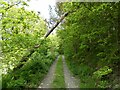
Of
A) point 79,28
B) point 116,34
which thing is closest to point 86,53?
point 79,28

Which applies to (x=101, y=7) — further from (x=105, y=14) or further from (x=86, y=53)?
(x=86, y=53)

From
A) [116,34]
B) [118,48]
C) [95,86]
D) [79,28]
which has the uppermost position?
[79,28]

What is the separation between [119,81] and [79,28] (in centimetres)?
336

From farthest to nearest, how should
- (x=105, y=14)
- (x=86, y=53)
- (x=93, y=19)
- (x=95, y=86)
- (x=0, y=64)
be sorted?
1. (x=86, y=53)
2. (x=95, y=86)
3. (x=93, y=19)
4. (x=105, y=14)
5. (x=0, y=64)

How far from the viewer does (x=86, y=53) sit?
47.3 feet

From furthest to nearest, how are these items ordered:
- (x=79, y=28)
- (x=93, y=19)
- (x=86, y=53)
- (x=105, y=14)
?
(x=86, y=53) → (x=79, y=28) → (x=93, y=19) → (x=105, y=14)

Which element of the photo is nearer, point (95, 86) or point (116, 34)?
point (116, 34)

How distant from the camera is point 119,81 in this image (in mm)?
8695

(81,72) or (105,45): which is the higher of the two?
(105,45)

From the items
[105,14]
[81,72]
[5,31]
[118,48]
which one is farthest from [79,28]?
[81,72]

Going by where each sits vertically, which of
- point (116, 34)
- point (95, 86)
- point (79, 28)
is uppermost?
point (79, 28)

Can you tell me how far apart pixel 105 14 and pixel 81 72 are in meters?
6.87

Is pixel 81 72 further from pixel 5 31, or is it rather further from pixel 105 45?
pixel 5 31

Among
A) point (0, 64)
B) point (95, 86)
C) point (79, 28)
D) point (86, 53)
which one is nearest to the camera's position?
point (0, 64)
